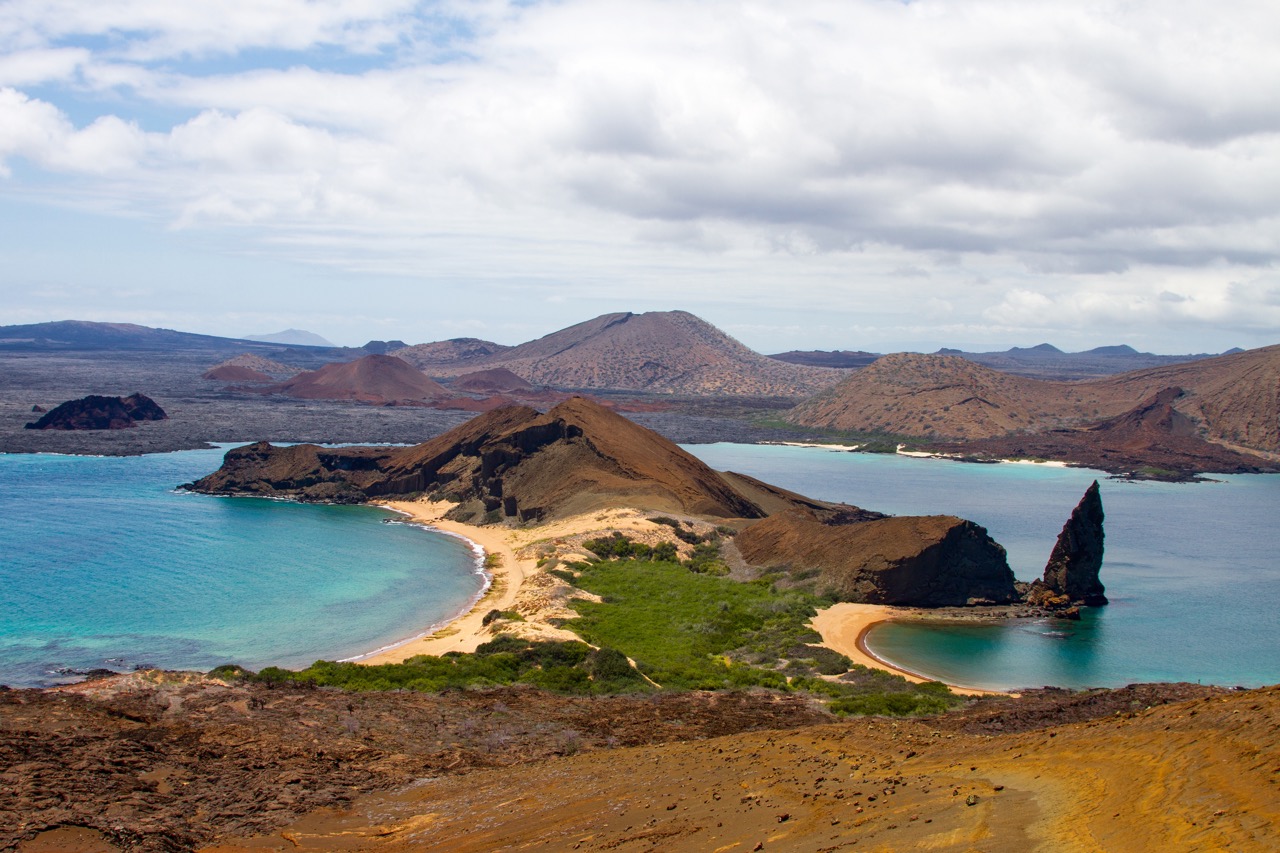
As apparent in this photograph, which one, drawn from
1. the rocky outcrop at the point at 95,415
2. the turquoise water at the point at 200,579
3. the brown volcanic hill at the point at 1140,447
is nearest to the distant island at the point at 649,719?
the turquoise water at the point at 200,579

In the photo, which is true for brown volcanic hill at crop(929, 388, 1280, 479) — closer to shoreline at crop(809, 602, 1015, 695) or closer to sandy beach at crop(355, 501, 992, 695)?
sandy beach at crop(355, 501, 992, 695)

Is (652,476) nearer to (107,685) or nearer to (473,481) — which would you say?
(473,481)

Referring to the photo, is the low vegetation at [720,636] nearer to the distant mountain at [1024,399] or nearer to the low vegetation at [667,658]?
the low vegetation at [667,658]

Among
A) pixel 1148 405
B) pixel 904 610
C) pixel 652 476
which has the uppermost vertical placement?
pixel 1148 405

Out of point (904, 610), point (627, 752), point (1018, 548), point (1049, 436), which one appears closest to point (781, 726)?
point (627, 752)

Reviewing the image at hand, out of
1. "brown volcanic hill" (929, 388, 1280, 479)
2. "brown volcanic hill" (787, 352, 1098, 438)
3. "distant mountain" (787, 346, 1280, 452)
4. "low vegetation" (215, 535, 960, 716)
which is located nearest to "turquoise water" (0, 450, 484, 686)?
"low vegetation" (215, 535, 960, 716)

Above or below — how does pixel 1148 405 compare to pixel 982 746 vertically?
above

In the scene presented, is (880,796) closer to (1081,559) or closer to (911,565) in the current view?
(911,565)
